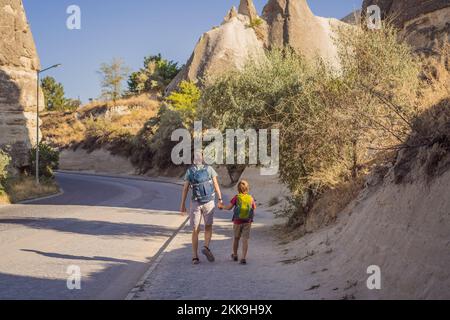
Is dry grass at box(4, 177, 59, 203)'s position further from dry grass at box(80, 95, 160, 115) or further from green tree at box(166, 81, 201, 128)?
dry grass at box(80, 95, 160, 115)

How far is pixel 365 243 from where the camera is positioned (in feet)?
23.4

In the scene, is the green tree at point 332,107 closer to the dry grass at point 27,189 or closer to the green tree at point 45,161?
the dry grass at point 27,189

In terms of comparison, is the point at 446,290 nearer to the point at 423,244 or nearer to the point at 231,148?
the point at 423,244

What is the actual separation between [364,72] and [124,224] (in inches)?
326

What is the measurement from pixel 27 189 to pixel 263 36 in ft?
166

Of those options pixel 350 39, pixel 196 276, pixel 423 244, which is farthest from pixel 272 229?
pixel 423 244

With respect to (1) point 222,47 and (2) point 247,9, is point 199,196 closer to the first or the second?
(1) point 222,47

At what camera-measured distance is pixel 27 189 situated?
1087 inches

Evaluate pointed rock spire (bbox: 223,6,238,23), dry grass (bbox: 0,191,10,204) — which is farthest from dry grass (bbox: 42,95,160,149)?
dry grass (bbox: 0,191,10,204)

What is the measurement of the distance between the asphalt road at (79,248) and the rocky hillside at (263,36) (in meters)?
48.6

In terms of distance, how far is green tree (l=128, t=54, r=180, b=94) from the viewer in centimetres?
8144

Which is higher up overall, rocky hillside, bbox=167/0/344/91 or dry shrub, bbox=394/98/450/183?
rocky hillside, bbox=167/0/344/91

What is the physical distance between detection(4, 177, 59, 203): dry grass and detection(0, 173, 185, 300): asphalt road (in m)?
6.12

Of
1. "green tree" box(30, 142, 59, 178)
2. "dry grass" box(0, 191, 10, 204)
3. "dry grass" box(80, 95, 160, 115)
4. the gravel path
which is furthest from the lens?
"dry grass" box(80, 95, 160, 115)
